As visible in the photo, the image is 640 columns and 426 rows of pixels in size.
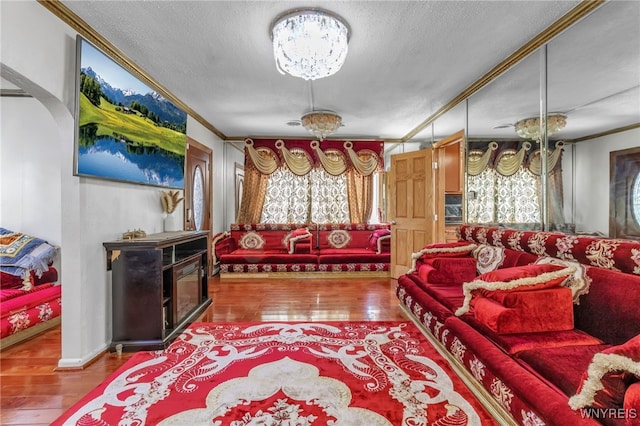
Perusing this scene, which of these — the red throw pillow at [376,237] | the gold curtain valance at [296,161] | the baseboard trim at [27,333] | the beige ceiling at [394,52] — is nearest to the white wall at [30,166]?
the baseboard trim at [27,333]

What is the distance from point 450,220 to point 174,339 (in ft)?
15.4

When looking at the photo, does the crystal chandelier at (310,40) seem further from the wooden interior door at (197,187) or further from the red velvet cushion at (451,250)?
the wooden interior door at (197,187)

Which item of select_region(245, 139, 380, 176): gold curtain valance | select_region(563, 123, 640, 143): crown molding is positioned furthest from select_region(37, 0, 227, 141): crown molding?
select_region(563, 123, 640, 143): crown molding

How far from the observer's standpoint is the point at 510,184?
296 cm

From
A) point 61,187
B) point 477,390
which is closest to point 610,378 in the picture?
point 477,390

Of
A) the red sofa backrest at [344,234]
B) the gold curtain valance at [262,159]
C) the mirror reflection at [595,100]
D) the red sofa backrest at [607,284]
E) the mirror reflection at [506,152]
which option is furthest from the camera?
the gold curtain valance at [262,159]

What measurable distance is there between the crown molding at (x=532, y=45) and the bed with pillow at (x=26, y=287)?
4.94 meters

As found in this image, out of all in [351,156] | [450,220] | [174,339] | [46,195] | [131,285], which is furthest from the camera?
[351,156]

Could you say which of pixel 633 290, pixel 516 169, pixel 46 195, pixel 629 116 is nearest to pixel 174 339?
pixel 46 195

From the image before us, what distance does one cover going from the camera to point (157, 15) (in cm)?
212

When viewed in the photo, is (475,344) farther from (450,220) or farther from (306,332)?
(450,220)

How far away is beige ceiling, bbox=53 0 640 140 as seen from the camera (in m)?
2.03

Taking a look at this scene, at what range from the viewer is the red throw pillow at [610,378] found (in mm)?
1005

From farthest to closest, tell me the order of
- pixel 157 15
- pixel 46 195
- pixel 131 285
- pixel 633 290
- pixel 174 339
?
pixel 46 195 < pixel 174 339 < pixel 131 285 < pixel 157 15 < pixel 633 290
